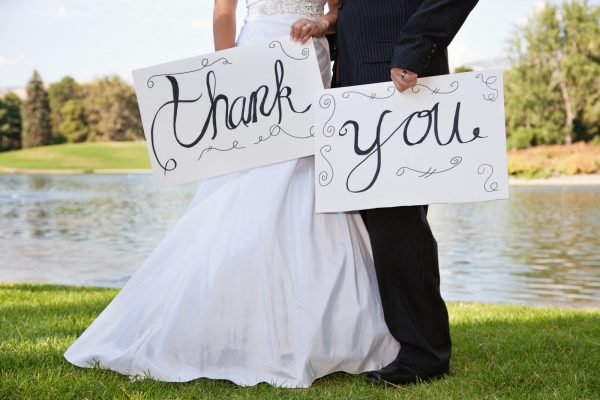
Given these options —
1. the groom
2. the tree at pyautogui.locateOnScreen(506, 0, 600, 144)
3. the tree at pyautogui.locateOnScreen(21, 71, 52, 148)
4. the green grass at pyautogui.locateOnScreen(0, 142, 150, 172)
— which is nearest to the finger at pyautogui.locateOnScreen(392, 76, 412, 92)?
the groom

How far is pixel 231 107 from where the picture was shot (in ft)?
8.20

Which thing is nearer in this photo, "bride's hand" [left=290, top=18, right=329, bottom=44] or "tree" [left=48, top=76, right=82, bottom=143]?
"bride's hand" [left=290, top=18, right=329, bottom=44]

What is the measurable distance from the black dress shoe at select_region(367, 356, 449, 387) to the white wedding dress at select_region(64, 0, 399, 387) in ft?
0.25

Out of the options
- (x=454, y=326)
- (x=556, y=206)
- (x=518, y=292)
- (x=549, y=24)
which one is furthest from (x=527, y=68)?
(x=454, y=326)

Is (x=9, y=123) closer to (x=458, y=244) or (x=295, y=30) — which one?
(x=458, y=244)

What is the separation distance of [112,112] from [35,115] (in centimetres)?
569

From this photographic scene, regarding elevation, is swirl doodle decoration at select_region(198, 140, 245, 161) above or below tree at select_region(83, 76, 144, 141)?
below

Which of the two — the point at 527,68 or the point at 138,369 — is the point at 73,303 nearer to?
the point at 138,369

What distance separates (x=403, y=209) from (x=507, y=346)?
0.94 m

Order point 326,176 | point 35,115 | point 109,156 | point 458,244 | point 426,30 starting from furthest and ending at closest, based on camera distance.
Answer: point 35,115 → point 109,156 → point 458,244 → point 326,176 → point 426,30

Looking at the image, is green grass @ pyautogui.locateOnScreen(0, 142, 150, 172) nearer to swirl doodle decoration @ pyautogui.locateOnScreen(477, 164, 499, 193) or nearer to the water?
the water

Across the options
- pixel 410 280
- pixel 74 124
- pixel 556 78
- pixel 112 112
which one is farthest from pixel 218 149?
pixel 74 124

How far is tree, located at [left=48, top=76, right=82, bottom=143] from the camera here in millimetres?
59344

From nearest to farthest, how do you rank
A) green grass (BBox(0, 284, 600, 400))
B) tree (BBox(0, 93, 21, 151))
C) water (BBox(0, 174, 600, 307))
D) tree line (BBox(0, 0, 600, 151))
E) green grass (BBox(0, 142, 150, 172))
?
1. green grass (BBox(0, 284, 600, 400))
2. water (BBox(0, 174, 600, 307))
3. tree line (BBox(0, 0, 600, 151))
4. green grass (BBox(0, 142, 150, 172))
5. tree (BBox(0, 93, 21, 151))
